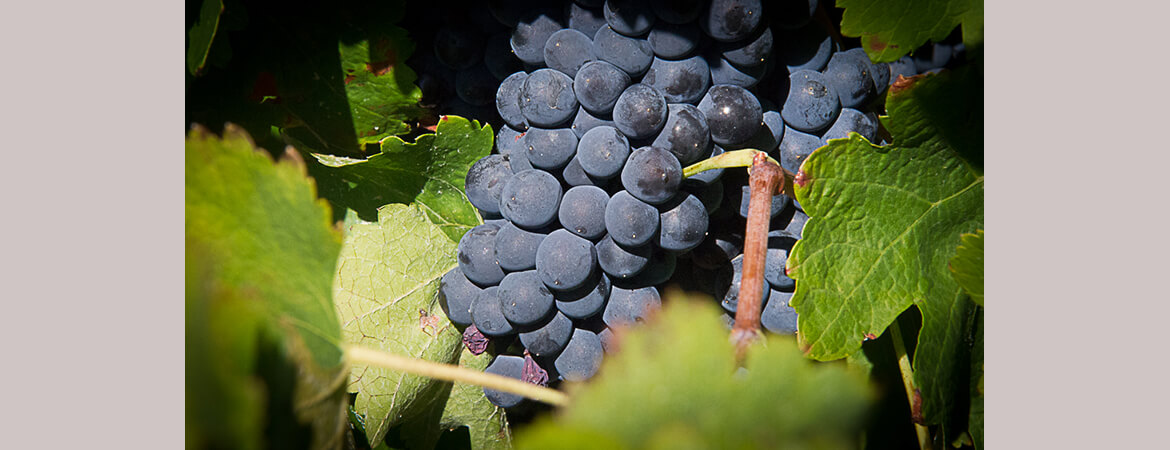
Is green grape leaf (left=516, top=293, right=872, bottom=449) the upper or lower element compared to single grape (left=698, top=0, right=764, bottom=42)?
lower

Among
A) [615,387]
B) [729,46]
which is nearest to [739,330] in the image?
[615,387]

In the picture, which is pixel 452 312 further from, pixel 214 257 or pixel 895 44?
pixel 895 44

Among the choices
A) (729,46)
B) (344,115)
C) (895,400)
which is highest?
(729,46)

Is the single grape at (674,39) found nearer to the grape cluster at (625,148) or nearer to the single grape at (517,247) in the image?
the grape cluster at (625,148)

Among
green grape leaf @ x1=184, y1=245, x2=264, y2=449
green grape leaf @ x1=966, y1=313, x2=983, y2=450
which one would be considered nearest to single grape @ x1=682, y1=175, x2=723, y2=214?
green grape leaf @ x1=966, y1=313, x2=983, y2=450

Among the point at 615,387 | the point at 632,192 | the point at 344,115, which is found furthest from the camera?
the point at 344,115

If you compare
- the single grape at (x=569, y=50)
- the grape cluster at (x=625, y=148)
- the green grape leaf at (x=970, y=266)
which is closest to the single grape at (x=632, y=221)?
the grape cluster at (x=625, y=148)

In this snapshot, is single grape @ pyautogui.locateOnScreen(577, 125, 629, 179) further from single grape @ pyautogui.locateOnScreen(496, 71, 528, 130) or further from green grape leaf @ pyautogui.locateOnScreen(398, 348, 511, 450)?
green grape leaf @ pyautogui.locateOnScreen(398, 348, 511, 450)
